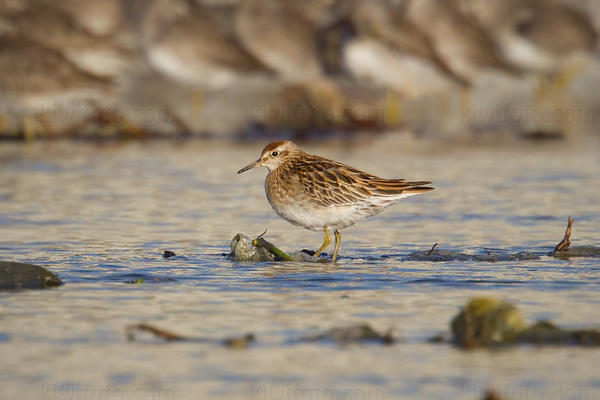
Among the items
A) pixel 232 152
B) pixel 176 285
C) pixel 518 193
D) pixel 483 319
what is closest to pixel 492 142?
pixel 232 152

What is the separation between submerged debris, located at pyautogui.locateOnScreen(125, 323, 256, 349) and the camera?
6.19 metres

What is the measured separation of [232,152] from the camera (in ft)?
59.3

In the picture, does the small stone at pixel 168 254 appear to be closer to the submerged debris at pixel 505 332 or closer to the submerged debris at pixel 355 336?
the submerged debris at pixel 355 336

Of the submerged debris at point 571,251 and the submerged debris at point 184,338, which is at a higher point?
the submerged debris at point 571,251

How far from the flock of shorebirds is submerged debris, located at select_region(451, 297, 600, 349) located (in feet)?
48.7

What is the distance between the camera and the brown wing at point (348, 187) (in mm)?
9109

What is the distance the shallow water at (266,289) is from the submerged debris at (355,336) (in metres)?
0.10

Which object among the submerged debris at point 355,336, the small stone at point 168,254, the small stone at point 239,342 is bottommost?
the small stone at point 239,342

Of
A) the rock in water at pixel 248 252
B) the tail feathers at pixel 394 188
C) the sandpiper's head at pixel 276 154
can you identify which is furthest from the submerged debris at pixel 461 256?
the sandpiper's head at pixel 276 154

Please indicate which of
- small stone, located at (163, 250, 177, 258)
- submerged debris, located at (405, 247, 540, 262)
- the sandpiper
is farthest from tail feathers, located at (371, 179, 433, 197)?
small stone, located at (163, 250, 177, 258)

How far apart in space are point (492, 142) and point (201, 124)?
5730 millimetres

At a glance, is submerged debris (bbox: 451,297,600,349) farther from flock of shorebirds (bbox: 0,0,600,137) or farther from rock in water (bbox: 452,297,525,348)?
flock of shorebirds (bbox: 0,0,600,137)

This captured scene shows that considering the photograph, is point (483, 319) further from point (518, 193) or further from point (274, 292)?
point (518, 193)

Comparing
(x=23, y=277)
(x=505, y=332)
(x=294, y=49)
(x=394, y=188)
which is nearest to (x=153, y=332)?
(x=23, y=277)
